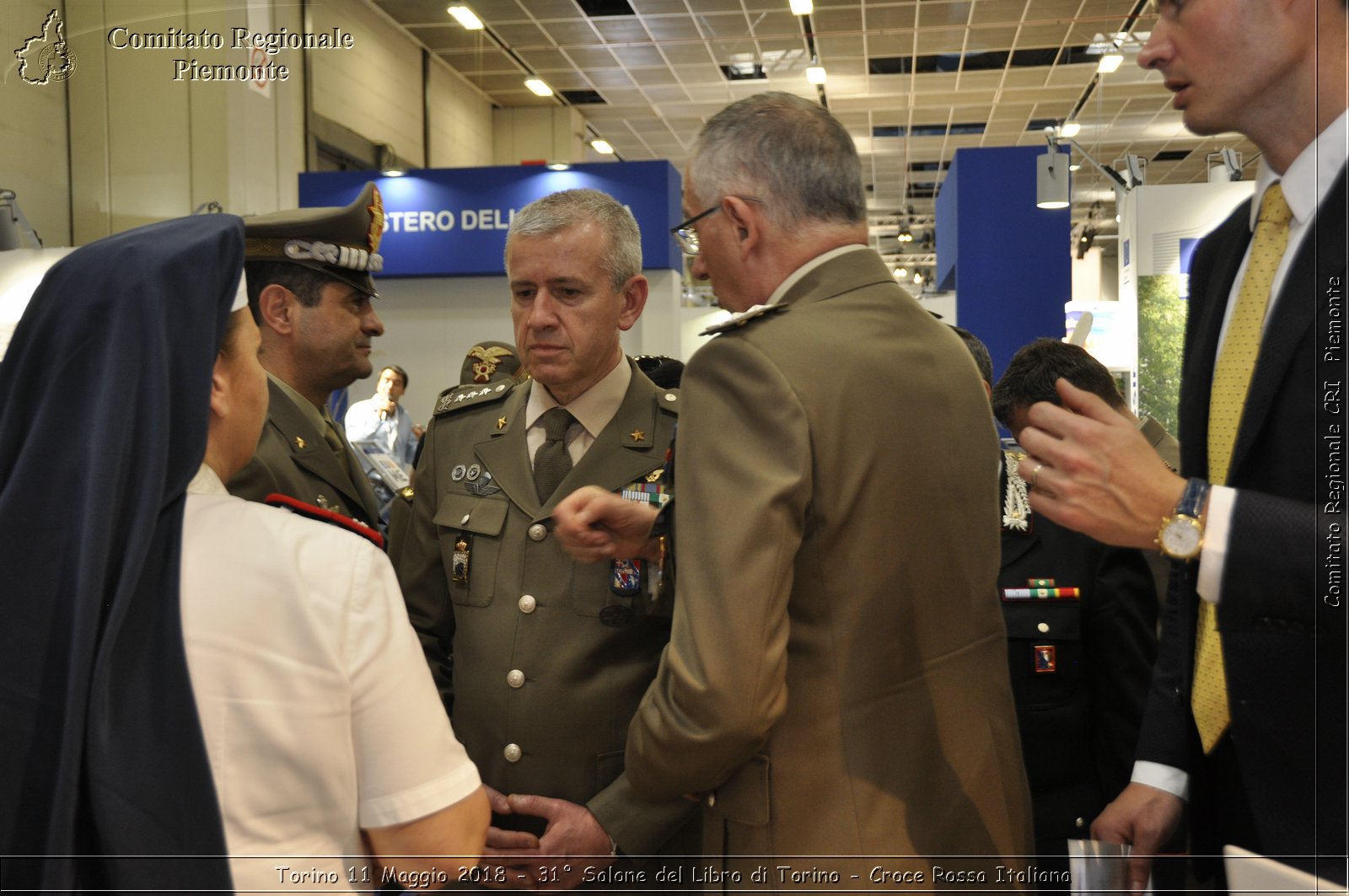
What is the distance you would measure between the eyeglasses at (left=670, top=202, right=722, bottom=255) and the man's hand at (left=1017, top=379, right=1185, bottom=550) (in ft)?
2.11

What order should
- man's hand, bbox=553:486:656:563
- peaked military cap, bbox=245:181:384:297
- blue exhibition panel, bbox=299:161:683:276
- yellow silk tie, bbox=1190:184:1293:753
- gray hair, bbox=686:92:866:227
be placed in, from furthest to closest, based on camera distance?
blue exhibition panel, bbox=299:161:683:276, peaked military cap, bbox=245:181:384:297, man's hand, bbox=553:486:656:563, gray hair, bbox=686:92:866:227, yellow silk tie, bbox=1190:184:1293:753

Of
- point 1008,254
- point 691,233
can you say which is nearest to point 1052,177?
point 1008,254

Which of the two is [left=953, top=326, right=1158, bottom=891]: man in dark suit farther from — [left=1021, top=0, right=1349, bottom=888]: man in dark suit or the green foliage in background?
the green foliage in background

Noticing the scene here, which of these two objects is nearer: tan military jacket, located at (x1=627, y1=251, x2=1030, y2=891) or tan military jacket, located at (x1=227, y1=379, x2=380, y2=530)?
tan military jacket, located at (x1=627, y1=251, x2=1030, y2=891)

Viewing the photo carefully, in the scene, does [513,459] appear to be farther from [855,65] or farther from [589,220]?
[855,65]

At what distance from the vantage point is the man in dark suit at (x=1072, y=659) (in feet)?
7.60

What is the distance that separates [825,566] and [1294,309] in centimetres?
63

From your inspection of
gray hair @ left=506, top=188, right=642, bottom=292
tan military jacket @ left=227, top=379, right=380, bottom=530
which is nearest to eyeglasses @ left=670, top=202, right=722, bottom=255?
gray hair @ left=506, top=188, right=642, bottom=292

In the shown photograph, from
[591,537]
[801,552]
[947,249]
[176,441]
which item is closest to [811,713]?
[801,552]

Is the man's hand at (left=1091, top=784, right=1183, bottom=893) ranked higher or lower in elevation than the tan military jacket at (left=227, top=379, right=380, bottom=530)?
lower

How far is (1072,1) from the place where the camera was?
34.7ft

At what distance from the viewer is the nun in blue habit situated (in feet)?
3.80

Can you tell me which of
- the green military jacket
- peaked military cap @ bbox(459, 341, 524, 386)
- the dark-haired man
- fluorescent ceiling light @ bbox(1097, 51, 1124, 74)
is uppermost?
fluorescent ceiling light @ bbox(1097, 51, 1124, 74)

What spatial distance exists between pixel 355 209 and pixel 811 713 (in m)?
1.75
